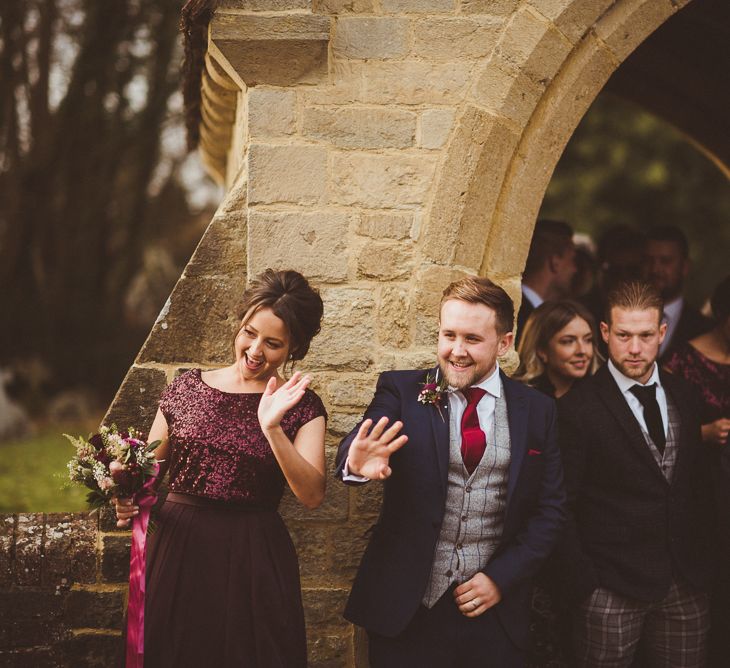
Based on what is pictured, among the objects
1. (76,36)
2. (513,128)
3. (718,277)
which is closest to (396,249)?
(513,128)

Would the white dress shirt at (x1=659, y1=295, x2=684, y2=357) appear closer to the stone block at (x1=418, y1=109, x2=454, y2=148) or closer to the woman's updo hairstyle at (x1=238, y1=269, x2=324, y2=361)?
the stone block at (x1=418, y1=109, x2=454, y2=148)

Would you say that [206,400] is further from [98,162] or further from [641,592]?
[98,162]

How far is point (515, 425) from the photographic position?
3016 millimetres

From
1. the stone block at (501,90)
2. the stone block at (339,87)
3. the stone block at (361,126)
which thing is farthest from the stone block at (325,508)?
the stone block at (501,90)

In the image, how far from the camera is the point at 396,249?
12.8 ft

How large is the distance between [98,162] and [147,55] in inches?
74.7

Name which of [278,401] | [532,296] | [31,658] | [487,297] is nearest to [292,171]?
[487,297]

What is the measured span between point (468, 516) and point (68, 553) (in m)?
2.00

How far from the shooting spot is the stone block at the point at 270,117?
390cm

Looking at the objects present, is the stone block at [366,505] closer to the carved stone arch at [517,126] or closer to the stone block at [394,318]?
the stone block at [394,318]

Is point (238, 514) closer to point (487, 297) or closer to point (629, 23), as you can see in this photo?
point (487, 297)

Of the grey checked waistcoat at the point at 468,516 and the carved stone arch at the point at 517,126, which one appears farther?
the carved stone arch at the point at 517,126

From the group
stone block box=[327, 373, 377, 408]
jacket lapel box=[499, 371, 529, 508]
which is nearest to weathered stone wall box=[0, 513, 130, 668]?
stone block box=[327, 373, 377, 408]

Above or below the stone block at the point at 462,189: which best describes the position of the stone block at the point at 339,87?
above
